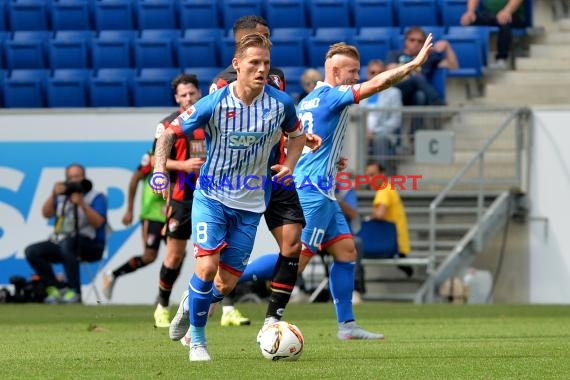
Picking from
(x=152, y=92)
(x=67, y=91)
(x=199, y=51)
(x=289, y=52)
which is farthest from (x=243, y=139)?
(x=199, y=51)

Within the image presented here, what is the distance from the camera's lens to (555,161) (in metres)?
17.1

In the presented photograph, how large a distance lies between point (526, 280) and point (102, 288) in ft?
16.5

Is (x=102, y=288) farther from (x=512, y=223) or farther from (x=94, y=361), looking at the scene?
(x=94, y=361)

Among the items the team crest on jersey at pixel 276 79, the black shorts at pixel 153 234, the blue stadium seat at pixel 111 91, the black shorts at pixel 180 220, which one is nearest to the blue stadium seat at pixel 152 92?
the blue stadium seat at pixel 111 91

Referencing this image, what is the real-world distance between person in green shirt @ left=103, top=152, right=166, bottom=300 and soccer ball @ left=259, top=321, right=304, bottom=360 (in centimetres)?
657

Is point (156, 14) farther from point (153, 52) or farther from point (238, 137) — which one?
point (238, 137)

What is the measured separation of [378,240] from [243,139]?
8855 millimetres

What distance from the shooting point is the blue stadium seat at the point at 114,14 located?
21.5 metres

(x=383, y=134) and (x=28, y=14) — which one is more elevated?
(x=28, y=14)

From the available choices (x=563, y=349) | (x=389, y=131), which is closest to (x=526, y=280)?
(x=389, y=131)

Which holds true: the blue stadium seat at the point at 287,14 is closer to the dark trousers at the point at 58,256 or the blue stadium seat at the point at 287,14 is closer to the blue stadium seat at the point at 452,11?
the blue stadium seat at the point at 452,11

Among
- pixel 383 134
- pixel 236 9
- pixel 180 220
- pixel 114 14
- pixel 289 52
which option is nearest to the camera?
pixel 180 220

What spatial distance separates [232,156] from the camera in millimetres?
8203

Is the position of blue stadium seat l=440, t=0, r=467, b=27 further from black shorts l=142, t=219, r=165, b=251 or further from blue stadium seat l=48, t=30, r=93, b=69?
black shorts l=142, t=219, r=165, b=251
